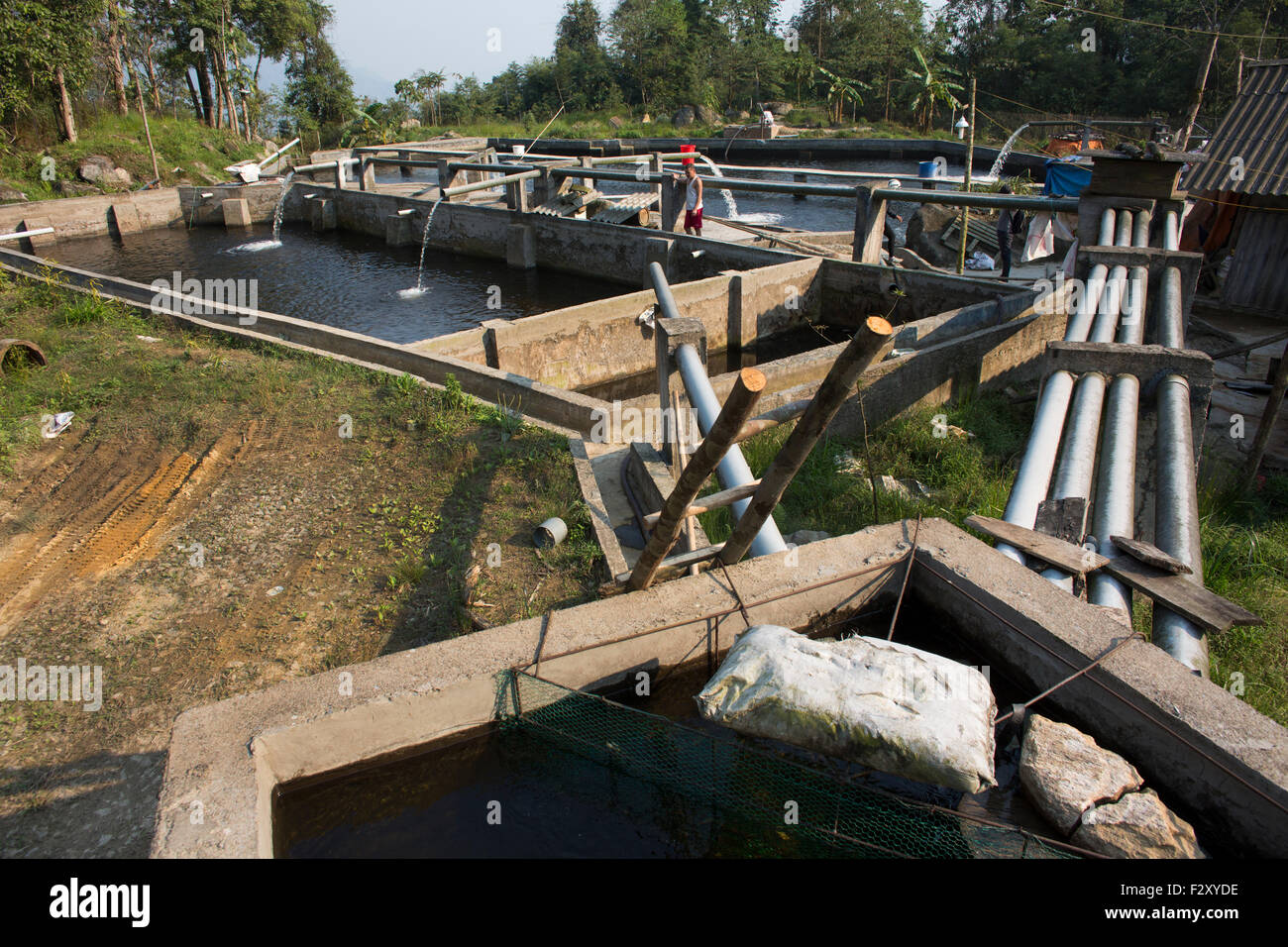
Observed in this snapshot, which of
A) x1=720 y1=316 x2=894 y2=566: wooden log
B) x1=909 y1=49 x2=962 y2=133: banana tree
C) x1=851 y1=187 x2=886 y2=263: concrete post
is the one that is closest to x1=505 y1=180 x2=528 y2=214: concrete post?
x1=851 y1=187 x2=886 y2=263: concrete post

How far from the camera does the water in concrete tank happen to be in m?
13.2

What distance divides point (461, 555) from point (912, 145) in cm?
3250

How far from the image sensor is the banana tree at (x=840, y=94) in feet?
128

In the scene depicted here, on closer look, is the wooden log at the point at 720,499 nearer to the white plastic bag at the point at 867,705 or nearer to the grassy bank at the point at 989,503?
the white plastic bag at the point at 867,705

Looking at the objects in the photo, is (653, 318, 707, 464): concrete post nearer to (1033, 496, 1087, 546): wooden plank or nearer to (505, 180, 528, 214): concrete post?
(1033, 496, 1087, 546): wooden plank

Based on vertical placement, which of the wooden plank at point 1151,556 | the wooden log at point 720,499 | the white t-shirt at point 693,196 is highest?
the white t-shirt at point 693,196

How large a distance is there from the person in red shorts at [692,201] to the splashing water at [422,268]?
522 centimetres

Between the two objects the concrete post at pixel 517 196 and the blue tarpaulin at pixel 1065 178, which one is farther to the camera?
the concrete post at pixel 517 196

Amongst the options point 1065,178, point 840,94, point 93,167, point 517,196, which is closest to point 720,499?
point 1065,178

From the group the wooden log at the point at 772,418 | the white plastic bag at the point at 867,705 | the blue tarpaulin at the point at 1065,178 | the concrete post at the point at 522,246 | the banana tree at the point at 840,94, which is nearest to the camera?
the white plastic bag at the point at 867,705

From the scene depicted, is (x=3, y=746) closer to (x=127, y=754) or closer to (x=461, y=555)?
(x=127, y=754)

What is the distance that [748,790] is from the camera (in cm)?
317

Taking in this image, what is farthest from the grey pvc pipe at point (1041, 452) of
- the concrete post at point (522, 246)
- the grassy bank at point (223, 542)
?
the concrete post at point (522, 246)
